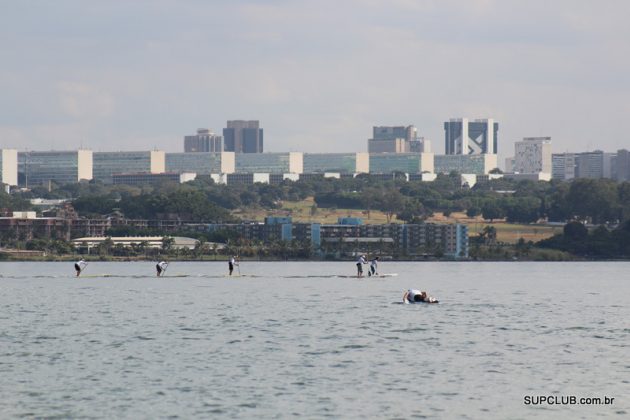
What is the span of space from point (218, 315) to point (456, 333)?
655 inches

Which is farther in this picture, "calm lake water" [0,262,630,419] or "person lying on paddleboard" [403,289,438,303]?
"person lying on paddleboard" [403,289,438,303]

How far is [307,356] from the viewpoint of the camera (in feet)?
193

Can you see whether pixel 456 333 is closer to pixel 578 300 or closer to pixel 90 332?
pixel 90 332

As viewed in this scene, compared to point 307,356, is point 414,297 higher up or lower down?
higher up

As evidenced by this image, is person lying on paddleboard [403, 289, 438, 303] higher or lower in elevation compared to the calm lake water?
higher

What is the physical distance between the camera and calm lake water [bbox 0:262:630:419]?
46.9 metres

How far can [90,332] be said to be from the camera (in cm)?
6975

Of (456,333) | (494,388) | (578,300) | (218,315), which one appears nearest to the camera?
(494,388)

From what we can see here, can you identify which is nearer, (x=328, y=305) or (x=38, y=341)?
(x=38, y=341)

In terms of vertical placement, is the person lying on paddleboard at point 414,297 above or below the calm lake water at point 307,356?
above

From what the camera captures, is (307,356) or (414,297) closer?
(307,356)

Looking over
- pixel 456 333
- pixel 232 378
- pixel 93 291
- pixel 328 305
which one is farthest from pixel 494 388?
pixel 93 291

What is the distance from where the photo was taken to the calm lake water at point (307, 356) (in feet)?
154

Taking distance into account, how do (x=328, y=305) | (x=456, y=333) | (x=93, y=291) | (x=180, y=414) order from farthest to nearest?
(x=93, y=291) → (x=328, y=305) → (x=456, y=333) → (x=180, y=414)
